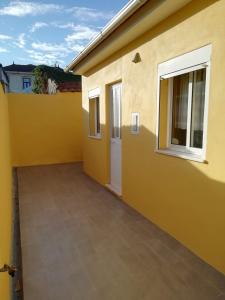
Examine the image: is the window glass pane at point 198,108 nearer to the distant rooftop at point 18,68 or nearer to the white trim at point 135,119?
the white trim at point 135,119

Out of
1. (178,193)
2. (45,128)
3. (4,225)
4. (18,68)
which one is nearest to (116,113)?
(178,193)

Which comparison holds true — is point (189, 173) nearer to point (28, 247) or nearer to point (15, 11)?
point (28, 247)

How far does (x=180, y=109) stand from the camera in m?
4.49

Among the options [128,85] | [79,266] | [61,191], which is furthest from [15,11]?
[79,266]

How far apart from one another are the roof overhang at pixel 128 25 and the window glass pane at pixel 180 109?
3.67ft

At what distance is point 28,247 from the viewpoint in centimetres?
423

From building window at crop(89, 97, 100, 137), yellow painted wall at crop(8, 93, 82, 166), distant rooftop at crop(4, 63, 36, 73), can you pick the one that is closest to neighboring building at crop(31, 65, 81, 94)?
yellow painted wall at crop(8, 93, 82, 166)

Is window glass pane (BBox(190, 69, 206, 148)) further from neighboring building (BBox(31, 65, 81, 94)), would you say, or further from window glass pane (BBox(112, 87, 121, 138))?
neighboring building (BBox(31, 65, 81, 94))

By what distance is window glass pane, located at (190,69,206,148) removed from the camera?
388 centimetres

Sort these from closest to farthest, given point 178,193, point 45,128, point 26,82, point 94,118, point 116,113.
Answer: point 178,193, point 116,113, point 94,118, point 45,128, point 26,82

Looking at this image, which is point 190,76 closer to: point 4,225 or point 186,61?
point 186,61

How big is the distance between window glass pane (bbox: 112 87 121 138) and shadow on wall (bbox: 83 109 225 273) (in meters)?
0.77

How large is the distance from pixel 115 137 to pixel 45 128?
5704 mm

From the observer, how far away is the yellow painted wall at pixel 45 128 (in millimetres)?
11438
